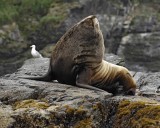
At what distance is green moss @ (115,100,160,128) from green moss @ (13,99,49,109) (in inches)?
38.4

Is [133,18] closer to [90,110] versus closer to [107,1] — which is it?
[107,1]

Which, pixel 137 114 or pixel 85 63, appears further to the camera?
pixel 85 63

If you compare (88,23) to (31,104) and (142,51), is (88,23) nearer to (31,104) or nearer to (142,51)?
(31,104)

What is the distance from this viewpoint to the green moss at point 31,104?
23.7ft

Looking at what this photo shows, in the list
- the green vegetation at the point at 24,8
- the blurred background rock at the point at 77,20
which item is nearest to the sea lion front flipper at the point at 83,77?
the blurred background rock at the point at 77,20

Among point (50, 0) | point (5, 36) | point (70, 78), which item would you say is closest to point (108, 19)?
point (50, 0)

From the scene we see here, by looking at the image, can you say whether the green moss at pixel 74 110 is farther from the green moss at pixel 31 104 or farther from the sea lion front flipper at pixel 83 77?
the sea lion front flipper at pixel 83 77

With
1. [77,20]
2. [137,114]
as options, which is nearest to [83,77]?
[137,114]

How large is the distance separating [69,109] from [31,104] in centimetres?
53

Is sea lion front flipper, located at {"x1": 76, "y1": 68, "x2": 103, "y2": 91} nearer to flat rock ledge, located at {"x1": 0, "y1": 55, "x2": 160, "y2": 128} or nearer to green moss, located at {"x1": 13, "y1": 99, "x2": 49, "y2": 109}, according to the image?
flat rock ledge, located at {"x1": 0, "y1": 55, "x2": 160, "y2": 128}

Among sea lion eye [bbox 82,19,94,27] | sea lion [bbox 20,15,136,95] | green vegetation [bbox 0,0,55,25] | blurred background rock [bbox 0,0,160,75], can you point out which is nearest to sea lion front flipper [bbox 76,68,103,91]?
sea lion [bbox 20,15,136,95]

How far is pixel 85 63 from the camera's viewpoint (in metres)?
8.88

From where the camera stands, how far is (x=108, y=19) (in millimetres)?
46688

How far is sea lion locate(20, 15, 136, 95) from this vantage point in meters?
8.91
